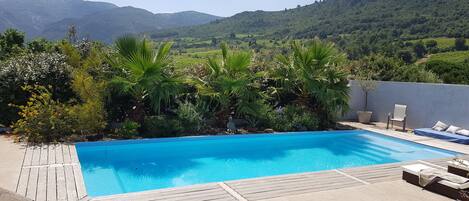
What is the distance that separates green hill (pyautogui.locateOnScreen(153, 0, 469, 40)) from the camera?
48.0m

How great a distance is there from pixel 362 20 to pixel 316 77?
48.4 m

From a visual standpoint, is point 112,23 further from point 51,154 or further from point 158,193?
point 158,193

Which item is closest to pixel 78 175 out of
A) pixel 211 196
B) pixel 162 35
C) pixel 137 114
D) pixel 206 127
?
pixel 211 196

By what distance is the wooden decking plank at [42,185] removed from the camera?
5.29 metres

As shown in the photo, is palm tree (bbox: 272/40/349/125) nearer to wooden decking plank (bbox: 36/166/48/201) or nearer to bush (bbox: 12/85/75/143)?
bush (bbox: 12/85/75/143)

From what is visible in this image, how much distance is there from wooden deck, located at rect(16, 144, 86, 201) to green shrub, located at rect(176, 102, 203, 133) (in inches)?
129

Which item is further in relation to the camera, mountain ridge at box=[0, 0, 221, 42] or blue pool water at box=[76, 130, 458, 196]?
A: mountain ridge at box=[0, 0, 221, 42]

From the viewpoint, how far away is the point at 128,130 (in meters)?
9.93

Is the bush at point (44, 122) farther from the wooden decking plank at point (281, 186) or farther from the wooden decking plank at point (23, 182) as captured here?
the wooden decking plank at point (281, 186)

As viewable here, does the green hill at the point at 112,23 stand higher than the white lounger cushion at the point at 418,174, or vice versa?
the green hill at the point at 112,23

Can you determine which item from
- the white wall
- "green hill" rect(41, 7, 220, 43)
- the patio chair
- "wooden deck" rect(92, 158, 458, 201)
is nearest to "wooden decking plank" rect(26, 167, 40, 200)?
"wooden deck" rect(92, 158, 458, 201)

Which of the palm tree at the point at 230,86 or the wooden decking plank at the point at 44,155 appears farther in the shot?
the palm tree at the point at 230,86

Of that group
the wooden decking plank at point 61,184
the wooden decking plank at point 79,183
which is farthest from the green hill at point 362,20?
the wooden decking plank at point 61,184

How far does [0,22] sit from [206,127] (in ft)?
403
